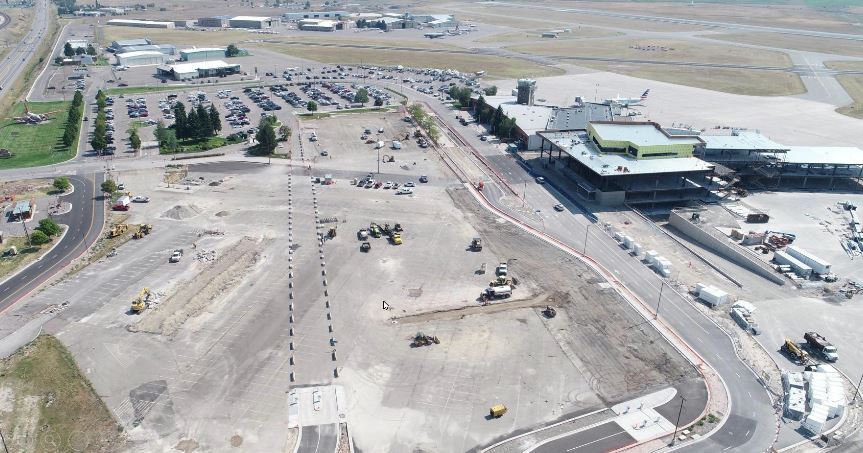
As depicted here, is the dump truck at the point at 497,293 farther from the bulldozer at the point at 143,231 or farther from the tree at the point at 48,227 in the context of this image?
the tree at the point at 48,227

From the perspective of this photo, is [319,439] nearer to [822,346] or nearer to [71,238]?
[822,346]

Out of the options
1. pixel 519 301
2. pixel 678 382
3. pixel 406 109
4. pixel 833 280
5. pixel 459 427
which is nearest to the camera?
pixel 459 427

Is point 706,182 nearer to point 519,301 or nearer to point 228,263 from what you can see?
point 519,301

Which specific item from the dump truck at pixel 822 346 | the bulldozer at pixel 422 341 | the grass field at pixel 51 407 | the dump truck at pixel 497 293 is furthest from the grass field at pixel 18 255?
the dump truck at pixel 822 346

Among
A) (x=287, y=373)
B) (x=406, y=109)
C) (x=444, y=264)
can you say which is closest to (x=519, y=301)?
(x=444, y=264)

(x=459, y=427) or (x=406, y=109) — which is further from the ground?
(x=406, y=109)

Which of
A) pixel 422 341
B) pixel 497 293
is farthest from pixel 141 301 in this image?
pixel 497 293
